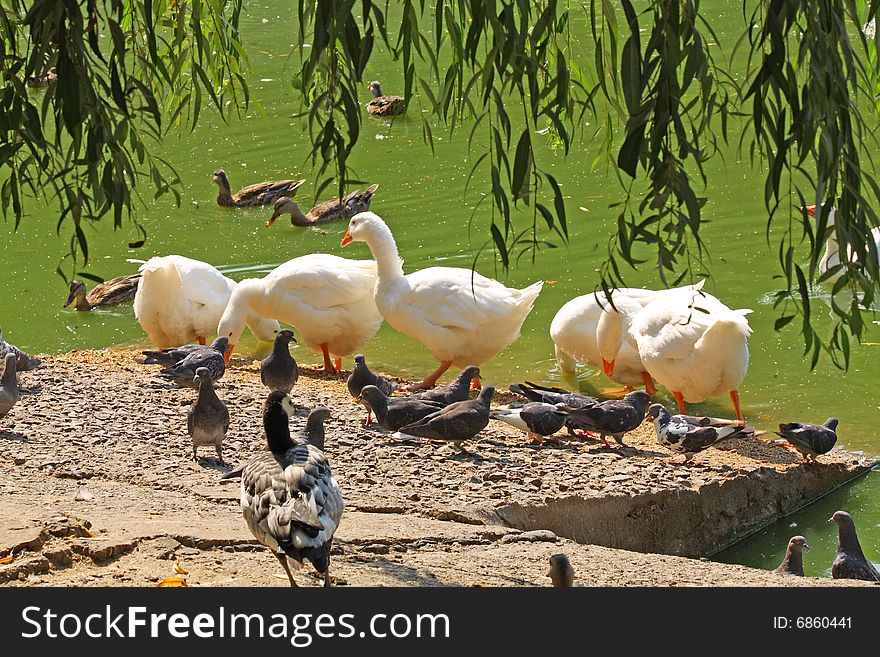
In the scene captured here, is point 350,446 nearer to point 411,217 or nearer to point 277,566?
point 277,566

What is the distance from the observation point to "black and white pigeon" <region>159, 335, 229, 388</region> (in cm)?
986

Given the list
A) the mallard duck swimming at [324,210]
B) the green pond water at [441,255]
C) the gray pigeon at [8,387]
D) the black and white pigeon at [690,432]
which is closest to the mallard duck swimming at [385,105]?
the green pond water at [441,255]

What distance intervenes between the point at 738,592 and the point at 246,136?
17.5 m

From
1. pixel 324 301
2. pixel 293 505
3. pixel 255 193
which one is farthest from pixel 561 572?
pixel 255 193

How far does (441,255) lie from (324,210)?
277 cm

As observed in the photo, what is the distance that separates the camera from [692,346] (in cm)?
939

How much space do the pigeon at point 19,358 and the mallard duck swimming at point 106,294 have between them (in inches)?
110

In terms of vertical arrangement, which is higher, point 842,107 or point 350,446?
point 842,107

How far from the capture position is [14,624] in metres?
4.19

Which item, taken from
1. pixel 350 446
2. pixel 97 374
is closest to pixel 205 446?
pixel 350 446

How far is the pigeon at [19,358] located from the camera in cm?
986

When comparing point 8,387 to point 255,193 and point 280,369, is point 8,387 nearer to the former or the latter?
point 280,369

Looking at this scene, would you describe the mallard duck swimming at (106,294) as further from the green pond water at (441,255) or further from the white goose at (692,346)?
the white goose at (692,346)

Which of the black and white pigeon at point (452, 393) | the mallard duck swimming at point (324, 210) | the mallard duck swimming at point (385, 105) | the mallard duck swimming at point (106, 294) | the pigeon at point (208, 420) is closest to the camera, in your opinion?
the pigeon at point (208, 420)
